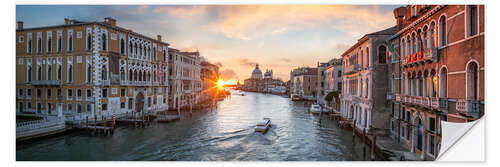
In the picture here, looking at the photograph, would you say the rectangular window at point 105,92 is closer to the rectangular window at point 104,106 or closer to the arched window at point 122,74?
the rectangular window at point 104,106

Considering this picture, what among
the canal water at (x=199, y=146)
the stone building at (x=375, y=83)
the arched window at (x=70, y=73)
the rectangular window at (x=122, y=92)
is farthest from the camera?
the rectangular window at (x=122, y=92)

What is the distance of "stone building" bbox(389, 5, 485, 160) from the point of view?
521 centimetres

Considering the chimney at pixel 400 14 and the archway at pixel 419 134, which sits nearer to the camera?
the archway at pixel 419 134

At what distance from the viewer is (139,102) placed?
16781mm

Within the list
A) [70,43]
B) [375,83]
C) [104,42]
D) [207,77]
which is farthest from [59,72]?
[207,77]

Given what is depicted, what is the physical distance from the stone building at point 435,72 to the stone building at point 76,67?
14.1 metres

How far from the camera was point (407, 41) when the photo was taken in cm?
859

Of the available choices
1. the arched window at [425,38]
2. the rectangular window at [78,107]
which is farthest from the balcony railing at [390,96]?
the rectangular window at [78,107]

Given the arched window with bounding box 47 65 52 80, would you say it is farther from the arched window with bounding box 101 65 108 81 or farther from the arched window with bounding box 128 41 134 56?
the arched window with bounding box 128 41 134 56

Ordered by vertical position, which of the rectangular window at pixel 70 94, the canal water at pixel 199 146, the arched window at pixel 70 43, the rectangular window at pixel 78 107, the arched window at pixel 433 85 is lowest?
the canal water at pixel 199 146

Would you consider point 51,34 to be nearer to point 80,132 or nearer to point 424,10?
point 80,132

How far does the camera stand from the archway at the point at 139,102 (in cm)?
1650

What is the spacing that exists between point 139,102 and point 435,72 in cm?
1645
